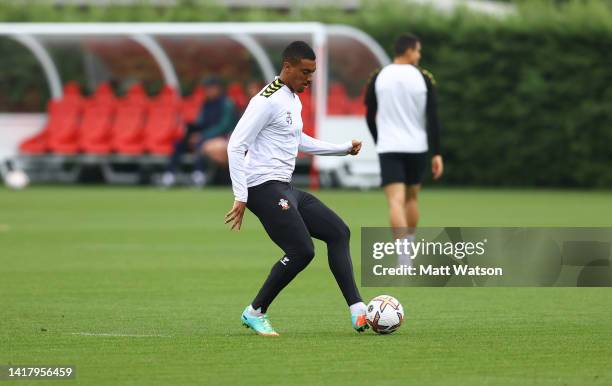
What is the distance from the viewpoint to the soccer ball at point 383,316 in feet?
32.3

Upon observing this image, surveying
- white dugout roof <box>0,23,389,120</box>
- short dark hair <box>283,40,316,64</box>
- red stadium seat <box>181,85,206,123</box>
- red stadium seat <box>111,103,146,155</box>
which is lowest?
red stadium seat <box>111,103,146,155</box>

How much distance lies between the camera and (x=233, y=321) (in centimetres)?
1080

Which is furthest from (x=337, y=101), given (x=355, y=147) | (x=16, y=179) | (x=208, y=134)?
(x=355, y=147)

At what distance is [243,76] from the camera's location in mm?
33281

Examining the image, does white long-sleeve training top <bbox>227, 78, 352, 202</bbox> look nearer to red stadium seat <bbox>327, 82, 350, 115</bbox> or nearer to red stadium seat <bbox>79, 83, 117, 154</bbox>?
red stadium seat <bbox>327, 82, 350, 115</bbox>

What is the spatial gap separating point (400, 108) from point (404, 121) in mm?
137

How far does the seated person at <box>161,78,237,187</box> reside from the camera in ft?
96.7

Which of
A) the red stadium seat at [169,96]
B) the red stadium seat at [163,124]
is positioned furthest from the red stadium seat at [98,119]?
the red stadium seat at [169,96]

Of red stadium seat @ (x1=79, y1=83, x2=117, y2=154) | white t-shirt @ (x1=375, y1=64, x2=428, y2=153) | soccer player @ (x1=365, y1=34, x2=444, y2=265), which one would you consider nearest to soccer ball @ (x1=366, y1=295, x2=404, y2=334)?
soccer player @ (x1=365, y1=34, x2=444, y2=265)

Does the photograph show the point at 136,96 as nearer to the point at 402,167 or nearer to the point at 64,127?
the point at 64,127

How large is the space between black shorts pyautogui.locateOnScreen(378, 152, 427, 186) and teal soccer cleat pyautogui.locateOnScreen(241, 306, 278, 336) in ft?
15.1

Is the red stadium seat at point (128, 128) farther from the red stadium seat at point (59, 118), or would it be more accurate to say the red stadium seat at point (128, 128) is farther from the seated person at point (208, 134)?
the seated person at point (208, 134)

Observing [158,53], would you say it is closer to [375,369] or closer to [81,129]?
[81,129]

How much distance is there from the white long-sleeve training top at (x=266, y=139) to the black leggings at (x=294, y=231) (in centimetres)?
11
